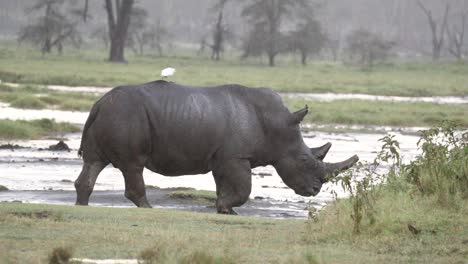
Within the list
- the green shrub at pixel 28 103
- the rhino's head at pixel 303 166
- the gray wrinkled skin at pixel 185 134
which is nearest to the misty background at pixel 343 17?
the green shrub at pixel 28 103

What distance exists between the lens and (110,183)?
1519 centimetres

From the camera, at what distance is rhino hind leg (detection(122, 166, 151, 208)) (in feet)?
38.5

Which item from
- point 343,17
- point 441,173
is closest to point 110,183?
point 441,173

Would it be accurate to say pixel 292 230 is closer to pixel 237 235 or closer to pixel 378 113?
pixel 237 235

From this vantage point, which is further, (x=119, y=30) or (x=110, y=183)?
(x=119, y=30)

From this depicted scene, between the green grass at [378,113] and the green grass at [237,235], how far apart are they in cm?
1595

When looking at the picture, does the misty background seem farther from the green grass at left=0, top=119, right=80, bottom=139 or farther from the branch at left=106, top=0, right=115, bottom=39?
the green grass at left=0, top=119, right=80, bottom=139

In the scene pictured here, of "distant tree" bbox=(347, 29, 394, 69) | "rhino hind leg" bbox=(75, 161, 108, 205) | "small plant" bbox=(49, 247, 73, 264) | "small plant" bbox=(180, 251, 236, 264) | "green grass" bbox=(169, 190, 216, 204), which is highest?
"small plant" bbox=(180, 251, 236, 264)

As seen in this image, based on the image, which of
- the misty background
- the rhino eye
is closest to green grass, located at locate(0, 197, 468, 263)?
the rhino eye

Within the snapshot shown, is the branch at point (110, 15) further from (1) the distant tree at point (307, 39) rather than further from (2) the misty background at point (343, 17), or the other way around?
(2) the misty background at point (343, 17)

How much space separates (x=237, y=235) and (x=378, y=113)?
1967 cm

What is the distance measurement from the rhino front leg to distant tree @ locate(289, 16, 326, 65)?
2178 inches

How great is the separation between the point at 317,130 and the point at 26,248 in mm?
16983

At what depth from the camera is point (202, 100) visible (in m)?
12.1
